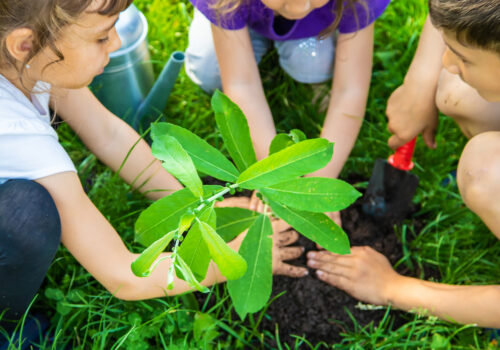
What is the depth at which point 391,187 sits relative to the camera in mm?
1610

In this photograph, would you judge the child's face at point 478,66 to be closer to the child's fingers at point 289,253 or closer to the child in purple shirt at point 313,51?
the child in purple shirt at point 313,51

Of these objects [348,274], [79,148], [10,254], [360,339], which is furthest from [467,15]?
[79,148]

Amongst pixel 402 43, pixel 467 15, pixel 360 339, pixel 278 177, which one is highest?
pixel 467 15

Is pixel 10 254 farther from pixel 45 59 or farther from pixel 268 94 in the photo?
pixel 268 94

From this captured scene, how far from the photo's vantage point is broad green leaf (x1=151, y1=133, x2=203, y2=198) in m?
0.81

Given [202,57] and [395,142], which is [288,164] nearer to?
[395,142]

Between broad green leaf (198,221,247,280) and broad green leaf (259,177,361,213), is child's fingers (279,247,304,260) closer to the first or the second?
broad green leaf (259,177,361,213)

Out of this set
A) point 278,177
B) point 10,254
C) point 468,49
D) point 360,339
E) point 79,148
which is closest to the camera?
point 278,177

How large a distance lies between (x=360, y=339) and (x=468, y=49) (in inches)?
30.3

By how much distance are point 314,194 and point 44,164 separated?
60cm

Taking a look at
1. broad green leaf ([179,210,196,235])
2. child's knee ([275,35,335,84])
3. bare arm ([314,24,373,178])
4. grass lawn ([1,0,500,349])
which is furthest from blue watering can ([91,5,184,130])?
broad green leaf ([179,210,196,235])

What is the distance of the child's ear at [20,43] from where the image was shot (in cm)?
108

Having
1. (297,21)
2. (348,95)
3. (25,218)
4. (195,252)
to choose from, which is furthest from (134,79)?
(195,252)

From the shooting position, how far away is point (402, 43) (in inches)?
79.5
